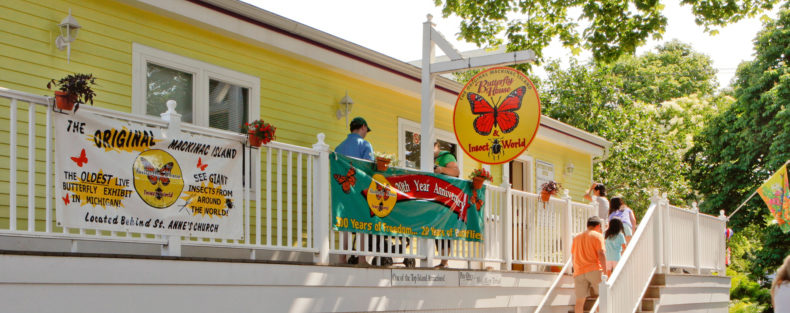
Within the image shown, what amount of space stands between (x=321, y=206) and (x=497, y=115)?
3.48m

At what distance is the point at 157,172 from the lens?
242 inches

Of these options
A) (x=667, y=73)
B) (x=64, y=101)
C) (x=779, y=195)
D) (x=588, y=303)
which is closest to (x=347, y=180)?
(x=64, y=101)

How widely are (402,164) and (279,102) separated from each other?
2781 mm

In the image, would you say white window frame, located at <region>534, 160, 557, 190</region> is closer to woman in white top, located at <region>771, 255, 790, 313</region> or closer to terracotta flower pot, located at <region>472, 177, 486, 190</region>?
terracotta flower pot, located at <region>472, 177, 486, 190</region>

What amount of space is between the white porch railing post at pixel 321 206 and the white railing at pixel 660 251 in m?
3.64

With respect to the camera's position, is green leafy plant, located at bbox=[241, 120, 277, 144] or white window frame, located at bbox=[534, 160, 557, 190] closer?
green leafy plant, located at bbox=[241, 120, 277, 144]

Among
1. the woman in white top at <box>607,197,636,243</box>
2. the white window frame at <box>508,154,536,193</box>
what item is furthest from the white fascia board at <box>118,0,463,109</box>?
the white window frame at <box>508,154,536,193</box>

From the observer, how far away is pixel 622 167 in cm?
3011

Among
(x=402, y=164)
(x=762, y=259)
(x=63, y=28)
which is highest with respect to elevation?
(x=63, y=28)

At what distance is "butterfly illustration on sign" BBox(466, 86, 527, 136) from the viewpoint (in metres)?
10.1

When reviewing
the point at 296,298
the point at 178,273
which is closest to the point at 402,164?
the point at 296,298

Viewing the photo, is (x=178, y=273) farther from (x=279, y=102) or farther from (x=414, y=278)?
(x=279, y=102)

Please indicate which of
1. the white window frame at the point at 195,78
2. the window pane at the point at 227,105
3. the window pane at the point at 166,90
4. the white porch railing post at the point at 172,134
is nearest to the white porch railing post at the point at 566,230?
the white window frame at the point at 195,78

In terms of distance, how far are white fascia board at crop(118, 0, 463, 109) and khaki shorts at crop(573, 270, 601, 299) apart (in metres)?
3.75
